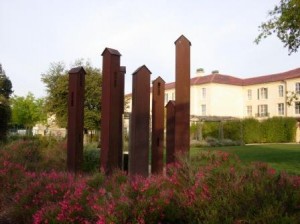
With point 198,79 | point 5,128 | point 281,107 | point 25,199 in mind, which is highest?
point 198,79

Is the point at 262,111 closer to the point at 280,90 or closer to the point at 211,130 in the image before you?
the point at 280,90

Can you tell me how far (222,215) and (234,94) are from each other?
58232 mm

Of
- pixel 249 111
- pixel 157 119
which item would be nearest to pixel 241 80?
pixel 249 111

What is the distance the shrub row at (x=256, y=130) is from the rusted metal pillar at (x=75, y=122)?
36201 mm

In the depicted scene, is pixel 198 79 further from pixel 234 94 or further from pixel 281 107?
pixel 281 107

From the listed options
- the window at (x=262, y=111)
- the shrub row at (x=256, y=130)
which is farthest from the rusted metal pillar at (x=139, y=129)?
the window at (x=262, y=111)

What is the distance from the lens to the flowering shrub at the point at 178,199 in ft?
11.0

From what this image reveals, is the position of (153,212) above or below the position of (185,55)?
below

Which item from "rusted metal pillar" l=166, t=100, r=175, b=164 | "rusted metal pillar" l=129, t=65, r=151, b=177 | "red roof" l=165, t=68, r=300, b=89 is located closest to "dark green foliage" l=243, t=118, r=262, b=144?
"red roof" l=165, t=68, r=300, b=89

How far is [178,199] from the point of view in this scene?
159 inches

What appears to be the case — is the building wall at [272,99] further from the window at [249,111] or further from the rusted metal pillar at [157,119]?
the rusted metal pillar at [157,119]

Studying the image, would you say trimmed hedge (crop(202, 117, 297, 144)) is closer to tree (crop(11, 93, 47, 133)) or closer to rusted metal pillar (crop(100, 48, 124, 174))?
tree (crop(11, 93, 47, 133))

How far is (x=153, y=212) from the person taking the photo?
12.7 feet

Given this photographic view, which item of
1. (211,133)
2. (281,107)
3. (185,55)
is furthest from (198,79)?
(185,55)
